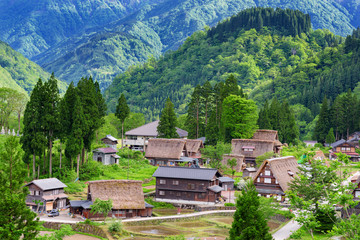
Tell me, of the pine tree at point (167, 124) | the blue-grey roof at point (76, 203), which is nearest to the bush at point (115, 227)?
the blue-grey roof at point (76, 203)

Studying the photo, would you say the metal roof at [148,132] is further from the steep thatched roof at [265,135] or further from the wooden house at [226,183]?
the wooden house at [226,183]

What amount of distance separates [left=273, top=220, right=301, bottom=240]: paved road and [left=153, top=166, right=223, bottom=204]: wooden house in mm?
12304

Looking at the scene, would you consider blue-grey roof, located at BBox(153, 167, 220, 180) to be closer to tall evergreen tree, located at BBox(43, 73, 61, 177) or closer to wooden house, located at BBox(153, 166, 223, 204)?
wooden house, located at BBox(153, 166, 223, 204)

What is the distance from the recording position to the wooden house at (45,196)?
5694cm

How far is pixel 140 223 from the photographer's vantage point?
2137 inches

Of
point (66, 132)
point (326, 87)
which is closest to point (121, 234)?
point (66, 132)

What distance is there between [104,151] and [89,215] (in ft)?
83.1

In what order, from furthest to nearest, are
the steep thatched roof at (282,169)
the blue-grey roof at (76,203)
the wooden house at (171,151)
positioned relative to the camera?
the wooden house at (171,151), the steep thatched roof at (282,169), the blue-grey roof at (76,203)

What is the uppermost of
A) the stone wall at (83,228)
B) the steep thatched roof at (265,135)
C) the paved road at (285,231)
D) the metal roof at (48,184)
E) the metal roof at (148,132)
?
the metal roof at (148,132)

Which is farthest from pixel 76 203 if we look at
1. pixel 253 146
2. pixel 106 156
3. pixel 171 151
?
pixel 253 146

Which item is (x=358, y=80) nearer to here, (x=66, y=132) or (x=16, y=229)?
(x=66, y=132)

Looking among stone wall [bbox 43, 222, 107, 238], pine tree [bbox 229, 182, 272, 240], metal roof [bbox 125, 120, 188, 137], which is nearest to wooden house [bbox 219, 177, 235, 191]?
stone wall [bbox 43, 222, 107, 238]

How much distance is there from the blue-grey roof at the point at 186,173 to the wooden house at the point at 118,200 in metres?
6.94

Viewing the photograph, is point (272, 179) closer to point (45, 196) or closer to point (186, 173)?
point (186, 173)
